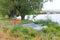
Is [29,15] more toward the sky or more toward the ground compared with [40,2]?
more toward the ground

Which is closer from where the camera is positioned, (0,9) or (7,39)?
(7,39)

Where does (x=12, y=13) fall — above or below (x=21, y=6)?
below

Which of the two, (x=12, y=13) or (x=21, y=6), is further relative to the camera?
(x=12, y=13)

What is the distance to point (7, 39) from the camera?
10102 millimetres

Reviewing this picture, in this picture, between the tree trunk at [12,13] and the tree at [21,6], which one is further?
the tree trunk at [12,13]

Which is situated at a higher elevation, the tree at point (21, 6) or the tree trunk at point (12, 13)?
the tree at point (21, 6)

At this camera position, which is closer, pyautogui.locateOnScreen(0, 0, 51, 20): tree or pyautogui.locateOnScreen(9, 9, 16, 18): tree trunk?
pyautogui.locateOnScreen(0, 0, 51, 20): tree

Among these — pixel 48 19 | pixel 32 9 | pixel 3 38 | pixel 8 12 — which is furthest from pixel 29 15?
pixel 3 38

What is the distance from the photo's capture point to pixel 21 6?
1012 inches

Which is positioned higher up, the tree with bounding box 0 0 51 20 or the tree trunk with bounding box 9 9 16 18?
the tree with bounding box 0 0 51 20

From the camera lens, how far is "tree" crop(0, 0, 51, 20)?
2572 centimetres

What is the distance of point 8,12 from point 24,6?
229 centimetres

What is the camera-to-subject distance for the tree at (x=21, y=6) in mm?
25719

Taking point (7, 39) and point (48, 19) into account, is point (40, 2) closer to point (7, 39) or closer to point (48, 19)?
point (48, 19)
